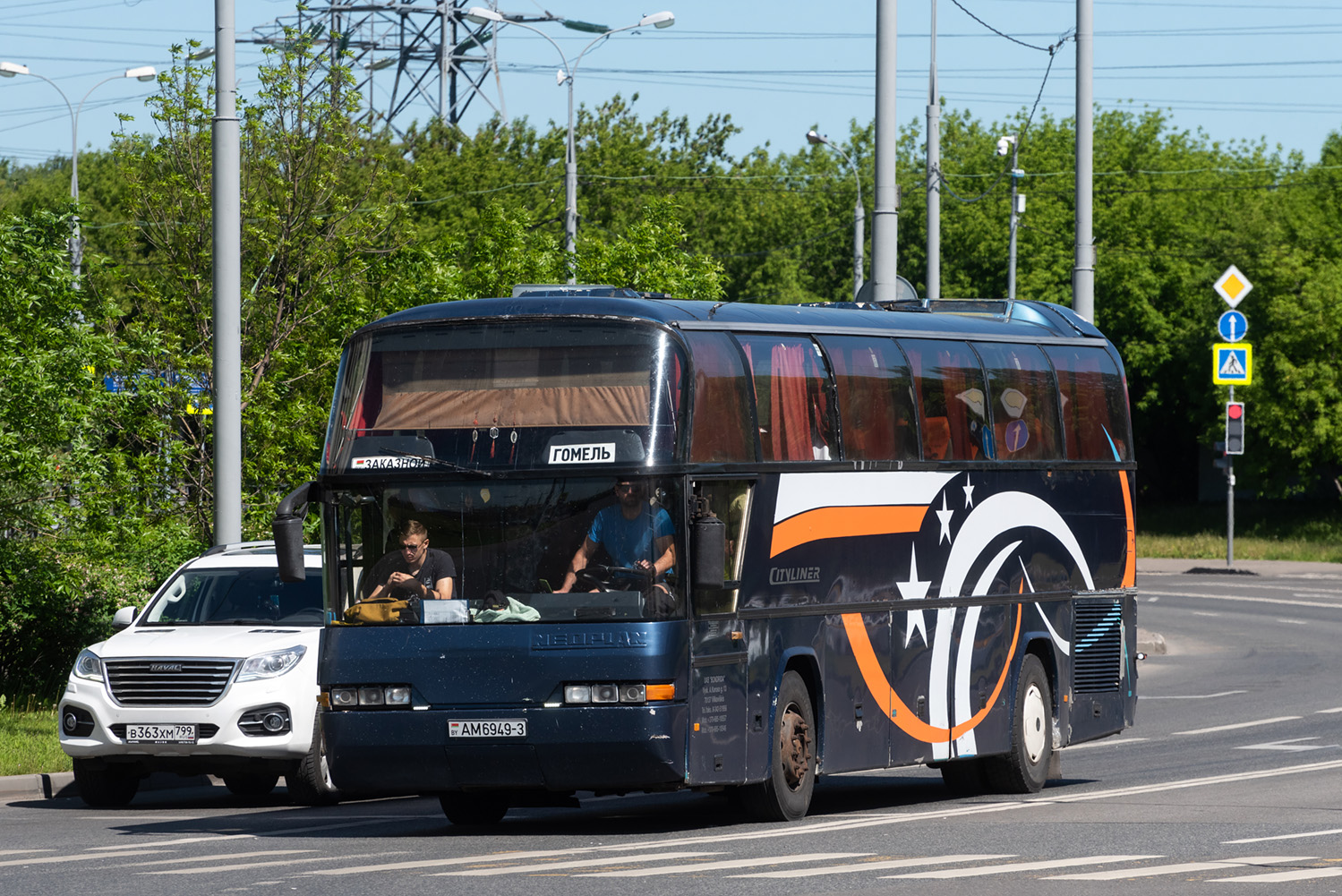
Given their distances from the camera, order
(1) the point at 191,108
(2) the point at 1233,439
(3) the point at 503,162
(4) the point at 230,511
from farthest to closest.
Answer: (3) the point at 503,162 < (2) the point at 1233,439 < (1) the point at 191,108 < (4) the point at 230,511

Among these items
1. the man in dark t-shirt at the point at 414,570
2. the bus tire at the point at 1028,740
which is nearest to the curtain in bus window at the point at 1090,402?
the bus tire at the point at 1028,740

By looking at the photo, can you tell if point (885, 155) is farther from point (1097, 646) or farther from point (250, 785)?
point (250, 785)

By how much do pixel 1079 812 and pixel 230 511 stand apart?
7616mm

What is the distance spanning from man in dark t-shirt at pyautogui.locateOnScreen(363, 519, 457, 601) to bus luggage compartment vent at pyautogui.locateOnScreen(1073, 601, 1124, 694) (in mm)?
6134

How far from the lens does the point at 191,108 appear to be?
20.3m

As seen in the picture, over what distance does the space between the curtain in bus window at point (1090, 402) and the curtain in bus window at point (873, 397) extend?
243 cm

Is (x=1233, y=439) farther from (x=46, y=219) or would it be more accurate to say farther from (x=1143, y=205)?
(x=46, y=219)

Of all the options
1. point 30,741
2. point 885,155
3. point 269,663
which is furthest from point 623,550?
point 885,155

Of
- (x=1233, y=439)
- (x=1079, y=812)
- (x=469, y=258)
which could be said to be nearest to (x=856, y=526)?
(x=1079, y=812)

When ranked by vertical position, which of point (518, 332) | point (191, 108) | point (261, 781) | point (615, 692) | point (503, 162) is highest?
point (503, 162)

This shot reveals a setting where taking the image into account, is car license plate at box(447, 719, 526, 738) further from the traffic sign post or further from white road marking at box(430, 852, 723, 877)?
the traffic sign post

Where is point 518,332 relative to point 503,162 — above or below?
below

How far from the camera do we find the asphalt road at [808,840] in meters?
9.59

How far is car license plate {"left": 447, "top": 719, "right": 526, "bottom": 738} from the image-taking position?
11.4 meters
